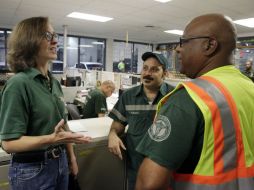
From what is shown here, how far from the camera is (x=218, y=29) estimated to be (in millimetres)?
794

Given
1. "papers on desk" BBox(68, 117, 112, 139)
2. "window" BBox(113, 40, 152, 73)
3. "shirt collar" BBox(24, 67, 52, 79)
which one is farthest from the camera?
"window" BBox(113, 40, 152, 73)

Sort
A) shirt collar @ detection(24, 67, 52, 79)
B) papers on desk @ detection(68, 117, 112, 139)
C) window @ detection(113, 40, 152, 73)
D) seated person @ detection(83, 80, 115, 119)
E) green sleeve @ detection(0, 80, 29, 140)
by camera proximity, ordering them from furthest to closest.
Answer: window @ detection(113, 40, 152, 73) < seated person @ detection(83, 80, 115, 119) < papers on desk @ detection(68, 117, 112, 139) < shirt collar @ detection(24, 67, 52, 79) < green sleeve @ detection(0, 80, 29, 140)

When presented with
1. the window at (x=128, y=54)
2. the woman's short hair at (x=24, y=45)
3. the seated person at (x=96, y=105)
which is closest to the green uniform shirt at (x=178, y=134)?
the woman's short hair at (x=24, y=45)

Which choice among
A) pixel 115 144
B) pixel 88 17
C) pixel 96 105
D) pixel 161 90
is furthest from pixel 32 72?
pixel 88 17

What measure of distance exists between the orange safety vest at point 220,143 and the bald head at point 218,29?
15 centimetres

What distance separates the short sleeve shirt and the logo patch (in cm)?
76

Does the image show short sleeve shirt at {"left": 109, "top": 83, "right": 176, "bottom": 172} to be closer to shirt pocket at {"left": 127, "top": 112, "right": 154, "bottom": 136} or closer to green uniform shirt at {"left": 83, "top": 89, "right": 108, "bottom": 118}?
shirt pocket at {"left": 127, "top": 112, "right": 154, "bottom": 136}

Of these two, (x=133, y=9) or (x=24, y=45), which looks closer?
(x=24, y=45)

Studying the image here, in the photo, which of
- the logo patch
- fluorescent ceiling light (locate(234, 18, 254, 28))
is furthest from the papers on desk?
fluorescent ceiling light (locate(234, 18, 254, 28))

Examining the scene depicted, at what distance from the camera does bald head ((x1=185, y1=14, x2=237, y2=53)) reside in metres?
0.79

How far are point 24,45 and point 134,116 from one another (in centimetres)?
79

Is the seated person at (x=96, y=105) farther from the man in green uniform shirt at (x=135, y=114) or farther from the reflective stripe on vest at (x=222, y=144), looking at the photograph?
the reflective stripe on vest at (x=222, y=144)

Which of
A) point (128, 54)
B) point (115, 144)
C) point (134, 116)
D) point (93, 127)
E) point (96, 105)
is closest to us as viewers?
point (115, 144)

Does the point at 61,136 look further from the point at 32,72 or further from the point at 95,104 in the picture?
the point at 95,104
